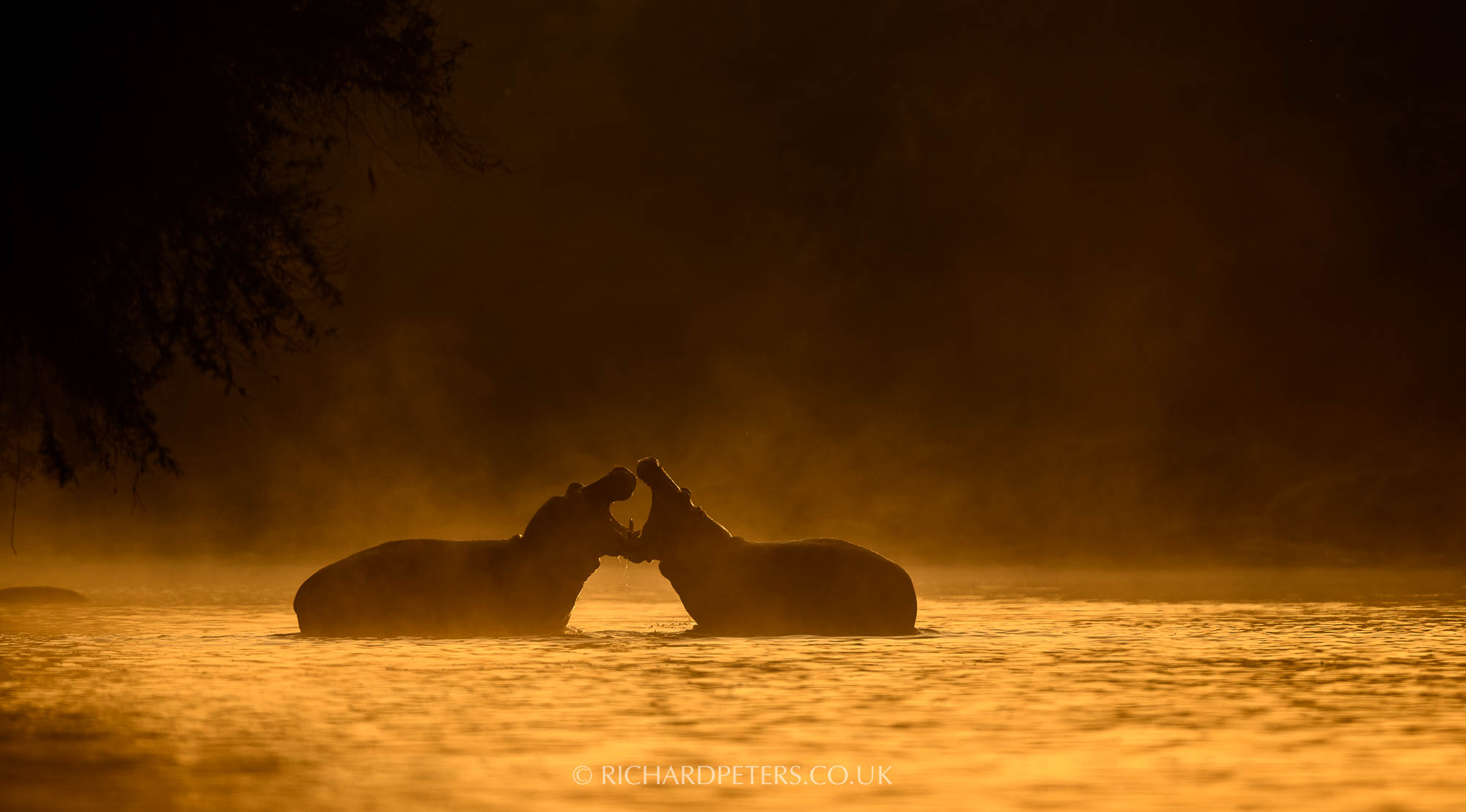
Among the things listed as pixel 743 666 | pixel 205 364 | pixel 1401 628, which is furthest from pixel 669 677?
pixel 1401 628

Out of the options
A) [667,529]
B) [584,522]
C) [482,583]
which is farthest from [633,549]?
[482,583]

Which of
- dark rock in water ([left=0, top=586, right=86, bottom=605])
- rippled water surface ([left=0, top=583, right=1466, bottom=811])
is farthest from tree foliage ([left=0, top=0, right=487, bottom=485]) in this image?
dark rock in water ([left=0, top=586, right=86, bottom=605])

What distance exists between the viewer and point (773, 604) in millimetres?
23000

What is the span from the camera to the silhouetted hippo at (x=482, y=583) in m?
22.8

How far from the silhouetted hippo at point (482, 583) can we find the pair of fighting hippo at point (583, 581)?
1cm

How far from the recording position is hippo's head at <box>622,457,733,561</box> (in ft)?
75.8

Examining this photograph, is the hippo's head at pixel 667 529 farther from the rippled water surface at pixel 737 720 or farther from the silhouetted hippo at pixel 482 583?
the rippled water surface at pixel 737 720

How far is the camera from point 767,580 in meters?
22.9

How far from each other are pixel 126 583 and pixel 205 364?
3238 centimetres

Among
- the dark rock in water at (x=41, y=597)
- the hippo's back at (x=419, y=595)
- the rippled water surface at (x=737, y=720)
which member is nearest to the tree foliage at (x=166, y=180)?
the rippled water surface at (x=737, y=720)

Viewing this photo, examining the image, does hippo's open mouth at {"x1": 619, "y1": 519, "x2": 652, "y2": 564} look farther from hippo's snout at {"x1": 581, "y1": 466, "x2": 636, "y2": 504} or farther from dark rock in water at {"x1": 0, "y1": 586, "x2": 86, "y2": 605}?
dark rock in water at {"x1": 0, "y1": 586, "x2": 86, "y2": 605}

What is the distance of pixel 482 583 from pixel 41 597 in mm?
14330

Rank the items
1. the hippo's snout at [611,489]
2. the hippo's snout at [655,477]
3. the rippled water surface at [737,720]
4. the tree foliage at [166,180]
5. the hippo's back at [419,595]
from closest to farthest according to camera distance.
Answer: the rippled water surface at [737,720] < the tree foliage at [166,180] < the hippo's back at [419,595] < the hippo's snout at [611,489] < the hippo's snout at [655,477]

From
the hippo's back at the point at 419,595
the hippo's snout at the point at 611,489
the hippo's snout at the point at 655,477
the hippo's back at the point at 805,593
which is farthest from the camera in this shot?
the hippo's snout at the point at 655,477
